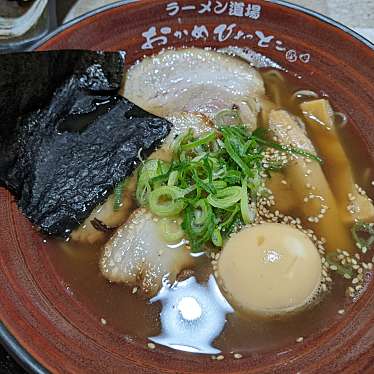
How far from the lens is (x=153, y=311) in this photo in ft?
6.25

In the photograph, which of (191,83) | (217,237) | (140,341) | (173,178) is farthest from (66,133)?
(140,341)

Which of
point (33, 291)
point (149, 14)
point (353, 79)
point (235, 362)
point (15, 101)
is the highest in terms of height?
point (353, 79)

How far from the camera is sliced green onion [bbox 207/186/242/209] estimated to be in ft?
6.50

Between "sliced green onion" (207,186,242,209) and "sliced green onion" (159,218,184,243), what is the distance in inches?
6.1

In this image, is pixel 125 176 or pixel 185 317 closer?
pixel 185 317

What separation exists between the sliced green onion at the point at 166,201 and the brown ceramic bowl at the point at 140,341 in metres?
0.43

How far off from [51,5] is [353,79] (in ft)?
5.26

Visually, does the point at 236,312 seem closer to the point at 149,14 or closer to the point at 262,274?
the point at 262,274

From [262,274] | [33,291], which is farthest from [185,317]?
[33,291]

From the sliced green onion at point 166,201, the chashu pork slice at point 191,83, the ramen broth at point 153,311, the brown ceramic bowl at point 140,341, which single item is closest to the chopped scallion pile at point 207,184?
the sliced green onion at point 166,201

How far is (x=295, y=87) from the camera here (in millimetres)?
2529

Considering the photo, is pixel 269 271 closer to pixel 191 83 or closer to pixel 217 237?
pixel 217 237

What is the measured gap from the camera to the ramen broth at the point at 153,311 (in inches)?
72.2

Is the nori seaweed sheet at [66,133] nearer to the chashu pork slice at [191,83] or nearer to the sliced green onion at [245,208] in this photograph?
the chashu pork slice at [191,83]
